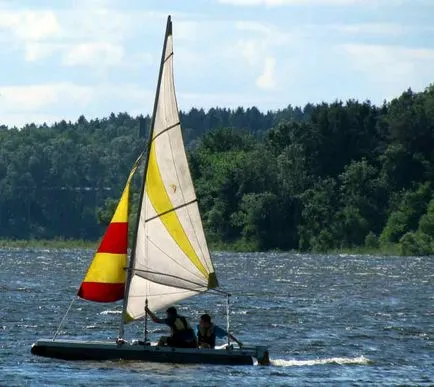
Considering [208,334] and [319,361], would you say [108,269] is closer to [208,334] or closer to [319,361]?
[208,334]

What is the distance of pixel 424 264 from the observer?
136125 millimetres

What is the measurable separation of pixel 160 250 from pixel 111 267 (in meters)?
1.35

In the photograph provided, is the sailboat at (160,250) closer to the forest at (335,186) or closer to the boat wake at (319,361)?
the boat wake at (319,361)

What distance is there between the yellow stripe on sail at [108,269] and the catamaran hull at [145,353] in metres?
1.67

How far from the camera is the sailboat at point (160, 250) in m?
45.3

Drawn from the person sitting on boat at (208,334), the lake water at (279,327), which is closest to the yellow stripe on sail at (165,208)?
the person sitting on boat at (208,334)

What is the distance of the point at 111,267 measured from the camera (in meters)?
45.4

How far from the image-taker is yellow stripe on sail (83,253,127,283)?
45344 millimetres

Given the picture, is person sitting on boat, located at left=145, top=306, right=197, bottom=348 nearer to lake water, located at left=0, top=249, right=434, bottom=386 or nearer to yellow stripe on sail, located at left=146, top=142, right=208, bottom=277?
lake water, located at left=0, top=249, right=434, bottom=386

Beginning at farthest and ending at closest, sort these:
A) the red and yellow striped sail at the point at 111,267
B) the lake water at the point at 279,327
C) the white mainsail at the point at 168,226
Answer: the white mainsail at the point at 168,226, the red and yellow striped sail at the point at 111,267, the lake water at the point at 279,327

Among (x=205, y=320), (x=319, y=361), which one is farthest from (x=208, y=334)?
(x=319, y=361)

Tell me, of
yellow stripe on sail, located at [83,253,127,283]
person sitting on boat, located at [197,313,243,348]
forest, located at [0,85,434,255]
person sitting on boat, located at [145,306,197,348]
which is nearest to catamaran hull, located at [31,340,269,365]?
person sitting on boat, located at [145,306,197,348]

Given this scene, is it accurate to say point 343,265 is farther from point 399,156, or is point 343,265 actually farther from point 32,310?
point 32,310

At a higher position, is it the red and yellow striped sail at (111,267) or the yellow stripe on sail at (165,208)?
the yellow stripe on sail at (165,208)
